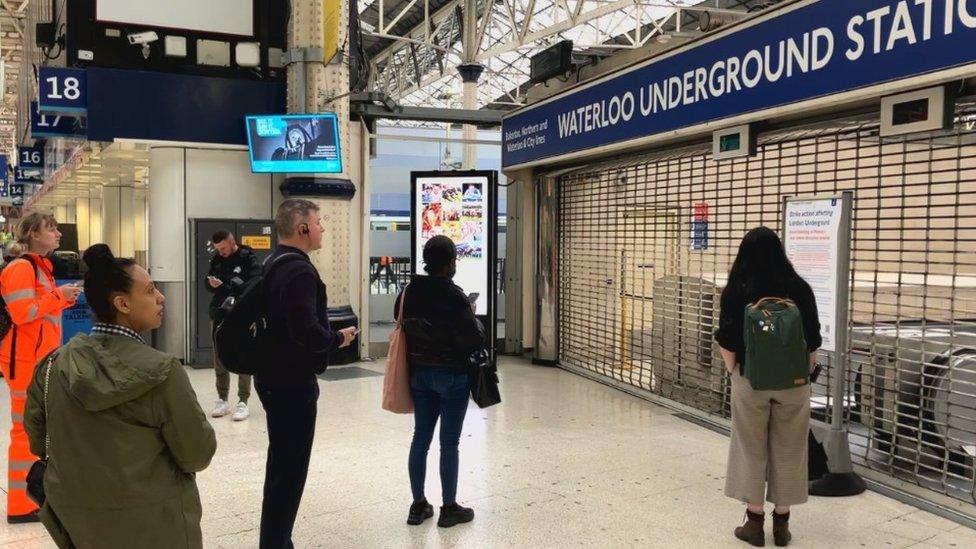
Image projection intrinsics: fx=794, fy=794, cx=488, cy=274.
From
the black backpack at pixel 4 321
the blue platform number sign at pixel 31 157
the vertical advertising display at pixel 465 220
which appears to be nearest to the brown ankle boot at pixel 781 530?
the black backpack at pixel 4 321

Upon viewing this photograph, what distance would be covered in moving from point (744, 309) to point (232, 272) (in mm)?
3890

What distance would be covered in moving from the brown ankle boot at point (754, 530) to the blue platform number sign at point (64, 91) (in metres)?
7.46

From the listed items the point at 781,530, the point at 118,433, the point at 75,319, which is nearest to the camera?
the point at 118,433

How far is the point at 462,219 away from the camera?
8.45 meters

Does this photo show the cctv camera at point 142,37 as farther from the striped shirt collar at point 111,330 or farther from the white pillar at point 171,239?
the striped shirt collar at point 111,330

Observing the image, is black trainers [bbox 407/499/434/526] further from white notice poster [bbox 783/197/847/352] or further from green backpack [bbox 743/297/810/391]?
white notice poster [bbox 783/197/847/352]

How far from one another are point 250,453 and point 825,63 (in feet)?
13.9

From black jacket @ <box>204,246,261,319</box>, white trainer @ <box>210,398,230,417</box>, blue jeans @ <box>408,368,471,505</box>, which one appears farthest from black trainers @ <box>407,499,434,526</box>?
white trainer @ <box>210,398,230,417</box>

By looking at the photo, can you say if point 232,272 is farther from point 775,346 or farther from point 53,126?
point 53,126

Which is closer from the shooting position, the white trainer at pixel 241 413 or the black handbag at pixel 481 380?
the black handbag at pixel 481 380

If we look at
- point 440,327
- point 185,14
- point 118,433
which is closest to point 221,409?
point 440,327

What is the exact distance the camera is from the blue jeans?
12.0 feet

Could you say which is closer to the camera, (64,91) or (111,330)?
(111,330)

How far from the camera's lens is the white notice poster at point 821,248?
4.36 metres
